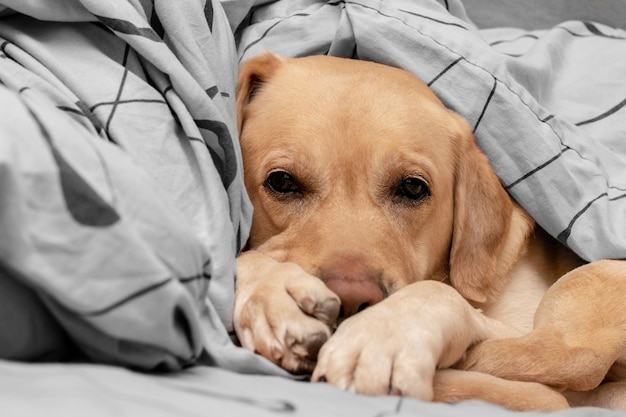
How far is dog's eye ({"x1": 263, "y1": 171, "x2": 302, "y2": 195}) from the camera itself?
1752 millimetres

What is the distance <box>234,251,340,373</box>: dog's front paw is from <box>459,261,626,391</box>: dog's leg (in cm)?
32

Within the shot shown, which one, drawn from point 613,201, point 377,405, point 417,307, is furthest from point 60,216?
point 613,201

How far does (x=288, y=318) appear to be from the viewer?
1305 mm

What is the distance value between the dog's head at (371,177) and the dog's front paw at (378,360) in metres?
0.29

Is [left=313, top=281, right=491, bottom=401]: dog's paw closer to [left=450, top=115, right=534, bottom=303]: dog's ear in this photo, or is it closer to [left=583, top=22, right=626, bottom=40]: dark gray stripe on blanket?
[left=450, top=115, right=534, bottom=303]: dog's ear

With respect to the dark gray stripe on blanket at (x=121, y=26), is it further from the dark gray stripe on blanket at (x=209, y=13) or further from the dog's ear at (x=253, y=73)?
the dog's ear at (x=253, y=73)

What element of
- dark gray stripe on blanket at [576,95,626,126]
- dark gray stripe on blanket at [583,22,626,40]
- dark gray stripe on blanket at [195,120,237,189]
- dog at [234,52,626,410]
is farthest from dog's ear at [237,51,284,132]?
dark gray stripe on blanket at [583,22,626,40]

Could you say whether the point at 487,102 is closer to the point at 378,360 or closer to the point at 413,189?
the point at 413,189

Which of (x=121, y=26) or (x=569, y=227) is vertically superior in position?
(x=121, y=26)

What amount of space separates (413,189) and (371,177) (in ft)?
0.34

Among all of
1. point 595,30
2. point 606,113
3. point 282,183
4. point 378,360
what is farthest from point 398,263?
point 595,30

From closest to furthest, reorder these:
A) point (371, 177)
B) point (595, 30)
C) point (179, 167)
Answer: point (179, 167), point (371, 177), point (595, 30)

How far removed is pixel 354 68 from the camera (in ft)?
6.12

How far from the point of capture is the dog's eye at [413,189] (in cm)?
176
